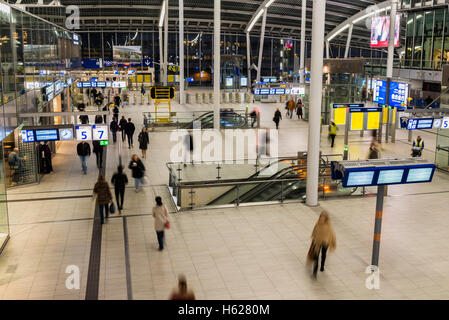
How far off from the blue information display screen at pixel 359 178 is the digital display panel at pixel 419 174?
75cm

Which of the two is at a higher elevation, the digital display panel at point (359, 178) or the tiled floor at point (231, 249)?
the digital display panel at point (359, 178)

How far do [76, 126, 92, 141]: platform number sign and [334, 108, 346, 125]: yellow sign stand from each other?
42.9 feet

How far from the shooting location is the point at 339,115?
2388cm

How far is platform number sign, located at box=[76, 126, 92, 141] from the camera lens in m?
14.7

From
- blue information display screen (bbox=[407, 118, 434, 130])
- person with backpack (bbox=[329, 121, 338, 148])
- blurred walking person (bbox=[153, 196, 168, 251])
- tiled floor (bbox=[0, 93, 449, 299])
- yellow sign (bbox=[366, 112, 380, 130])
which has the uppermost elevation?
blue information display screen (bbox=[407, 118, 434, 130])

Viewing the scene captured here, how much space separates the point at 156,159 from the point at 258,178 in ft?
19.8

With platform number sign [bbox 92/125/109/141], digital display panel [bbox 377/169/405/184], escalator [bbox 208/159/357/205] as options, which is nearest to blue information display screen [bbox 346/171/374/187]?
digital display panel [bbox 377/169/405/184]

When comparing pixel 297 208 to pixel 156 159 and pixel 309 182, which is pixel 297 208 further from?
pixel 156 159

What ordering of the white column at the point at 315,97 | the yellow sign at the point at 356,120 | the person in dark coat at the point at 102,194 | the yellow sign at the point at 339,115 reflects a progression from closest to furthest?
the person in dark coat at the point at 102,194 → the white column at the point at 315,97 → the yellow sign at the point at 356,120 → the yellow sign at the point at 339,115

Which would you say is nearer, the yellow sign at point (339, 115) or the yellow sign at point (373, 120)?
the yellow sign at point (373, 120)

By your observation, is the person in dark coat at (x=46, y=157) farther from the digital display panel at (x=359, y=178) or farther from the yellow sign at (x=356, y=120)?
the yellow sign at (x=356, y=120)

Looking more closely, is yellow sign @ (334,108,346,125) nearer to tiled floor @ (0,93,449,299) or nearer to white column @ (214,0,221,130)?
white column @ (214,0,221,130)

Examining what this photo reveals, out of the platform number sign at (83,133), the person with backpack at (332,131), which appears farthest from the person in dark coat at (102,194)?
the person with backpack at (332,131)

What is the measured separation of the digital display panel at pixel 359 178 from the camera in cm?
845
